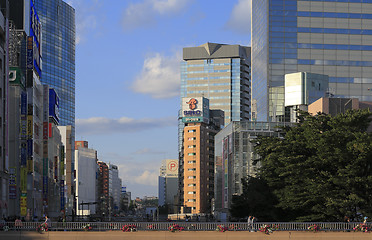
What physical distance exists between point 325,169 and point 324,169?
0.84ft

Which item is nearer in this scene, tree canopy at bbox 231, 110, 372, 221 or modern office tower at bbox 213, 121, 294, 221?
tree canopy at bbox 231, 110, 372, 221

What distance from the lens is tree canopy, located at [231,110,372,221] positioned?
214 feet

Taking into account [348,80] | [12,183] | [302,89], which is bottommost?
[12,183]

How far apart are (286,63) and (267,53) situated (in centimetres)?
650

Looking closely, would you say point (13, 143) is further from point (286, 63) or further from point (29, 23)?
point (286, 63)

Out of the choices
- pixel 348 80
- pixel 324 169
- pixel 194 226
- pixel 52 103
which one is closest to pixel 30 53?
pixel 52 103

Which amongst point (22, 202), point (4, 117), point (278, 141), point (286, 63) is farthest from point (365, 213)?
point (286, 63)

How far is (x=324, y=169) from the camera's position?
6981cm

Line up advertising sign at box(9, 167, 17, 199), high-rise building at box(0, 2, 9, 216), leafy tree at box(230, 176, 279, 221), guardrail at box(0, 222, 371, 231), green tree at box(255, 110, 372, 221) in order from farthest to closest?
1. advertising sign at box(9, 167, 17, 199)
2. high-rise building at box(0, 2, 9, 216)
3. leafy tree at box(230, 176, 279, 221)
4. green tree at box(255, 110, 372, 221)
5. guardrail at box(0, 222, 371, 231)

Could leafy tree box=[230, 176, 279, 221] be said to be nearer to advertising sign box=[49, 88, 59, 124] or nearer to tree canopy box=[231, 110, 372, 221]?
tree canopy box=[231, 110, 372, 221]

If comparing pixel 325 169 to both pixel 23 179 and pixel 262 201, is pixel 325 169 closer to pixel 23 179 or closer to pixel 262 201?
pixel 262 201

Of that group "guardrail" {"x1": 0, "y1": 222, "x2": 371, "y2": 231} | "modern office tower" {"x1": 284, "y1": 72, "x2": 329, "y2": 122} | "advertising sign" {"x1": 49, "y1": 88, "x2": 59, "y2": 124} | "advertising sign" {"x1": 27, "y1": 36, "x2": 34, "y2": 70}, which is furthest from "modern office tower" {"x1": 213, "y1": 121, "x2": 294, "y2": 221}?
"guardrail" {"x1": 0, "y1": 222, "x2": 371, "y2": 231}

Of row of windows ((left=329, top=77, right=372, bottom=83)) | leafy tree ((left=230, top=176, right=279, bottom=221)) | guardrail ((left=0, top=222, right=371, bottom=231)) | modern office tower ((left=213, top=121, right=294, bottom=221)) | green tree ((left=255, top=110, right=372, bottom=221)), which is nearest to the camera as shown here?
guardrail ((left=0, top=222, right=371, bottom=231))

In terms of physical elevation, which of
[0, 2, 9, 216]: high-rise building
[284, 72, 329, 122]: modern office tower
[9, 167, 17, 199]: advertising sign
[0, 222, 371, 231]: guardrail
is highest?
[284, 72, 329, 122]: modern office tower
